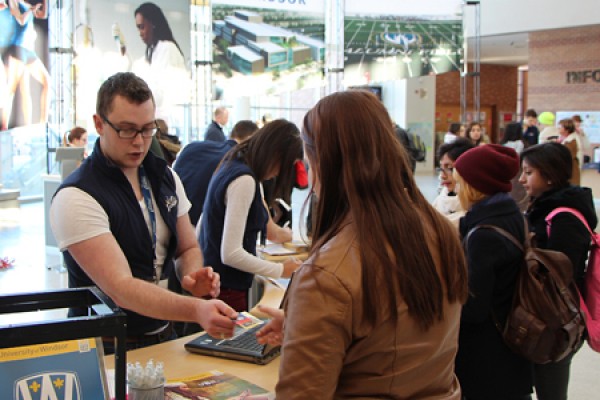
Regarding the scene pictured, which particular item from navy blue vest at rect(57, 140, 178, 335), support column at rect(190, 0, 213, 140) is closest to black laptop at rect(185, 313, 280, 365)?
navy blue vest at rect(57, 140, 178, 335)

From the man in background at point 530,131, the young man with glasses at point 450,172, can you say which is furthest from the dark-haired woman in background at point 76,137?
the man in background at point 530,131

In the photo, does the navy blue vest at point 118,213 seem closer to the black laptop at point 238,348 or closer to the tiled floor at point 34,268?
the black laptop at point 238,348

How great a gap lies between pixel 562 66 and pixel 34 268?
1228 centimetres

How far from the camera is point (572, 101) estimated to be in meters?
14.8

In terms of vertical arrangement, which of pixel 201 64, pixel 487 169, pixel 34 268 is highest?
pixel 201 64

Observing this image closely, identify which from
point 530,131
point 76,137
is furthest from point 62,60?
point 530,131

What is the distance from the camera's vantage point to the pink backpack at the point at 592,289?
2.88 m

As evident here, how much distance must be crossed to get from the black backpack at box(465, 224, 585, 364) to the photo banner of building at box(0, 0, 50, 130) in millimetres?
8789

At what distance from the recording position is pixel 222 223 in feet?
9.41

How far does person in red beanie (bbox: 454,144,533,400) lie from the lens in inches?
92.7

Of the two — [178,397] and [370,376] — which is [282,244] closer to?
[178,397]

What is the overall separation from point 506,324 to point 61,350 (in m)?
1.72

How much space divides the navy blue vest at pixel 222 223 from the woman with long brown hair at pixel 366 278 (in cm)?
150

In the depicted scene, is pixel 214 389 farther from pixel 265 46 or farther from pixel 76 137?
pixel 265 46
